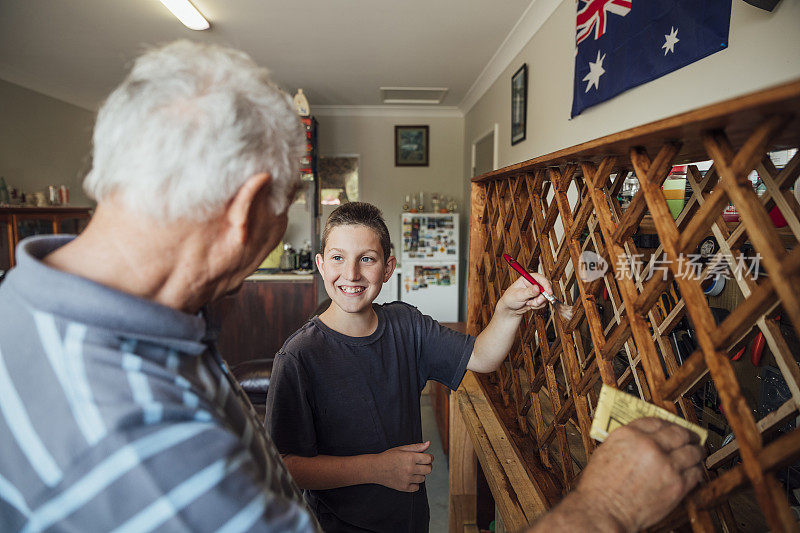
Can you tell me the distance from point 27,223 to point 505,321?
439cm

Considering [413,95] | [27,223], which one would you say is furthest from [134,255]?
[413,95]

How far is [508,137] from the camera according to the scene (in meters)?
3.53

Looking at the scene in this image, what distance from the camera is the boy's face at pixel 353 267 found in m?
1.12

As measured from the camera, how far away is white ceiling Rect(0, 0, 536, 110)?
9.12ft

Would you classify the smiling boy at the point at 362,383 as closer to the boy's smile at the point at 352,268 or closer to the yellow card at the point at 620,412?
the boy's smile at the point at 352,268

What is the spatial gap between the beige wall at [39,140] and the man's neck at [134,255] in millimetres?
4248

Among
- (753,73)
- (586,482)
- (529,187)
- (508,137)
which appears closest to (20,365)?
(586,482)

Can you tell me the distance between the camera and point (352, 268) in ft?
3.66

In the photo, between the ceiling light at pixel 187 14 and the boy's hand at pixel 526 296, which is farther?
the ceiling light at pixel 187 14

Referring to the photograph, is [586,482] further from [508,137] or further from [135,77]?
[508,137]

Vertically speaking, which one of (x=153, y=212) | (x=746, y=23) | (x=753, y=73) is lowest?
(x=153, y=212)

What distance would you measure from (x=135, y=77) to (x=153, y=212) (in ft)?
0.58

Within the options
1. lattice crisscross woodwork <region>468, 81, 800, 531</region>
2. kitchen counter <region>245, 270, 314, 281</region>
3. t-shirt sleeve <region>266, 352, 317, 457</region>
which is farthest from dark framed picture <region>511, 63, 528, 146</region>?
t-shirt sleeve <region>266, 352, 317, 457</region>

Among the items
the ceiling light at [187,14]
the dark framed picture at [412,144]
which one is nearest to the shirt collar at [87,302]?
the ceiling light at [187,14]
